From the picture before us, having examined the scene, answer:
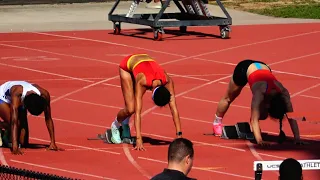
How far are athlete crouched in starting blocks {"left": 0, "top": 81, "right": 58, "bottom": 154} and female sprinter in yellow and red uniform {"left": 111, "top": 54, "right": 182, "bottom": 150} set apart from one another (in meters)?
1.14

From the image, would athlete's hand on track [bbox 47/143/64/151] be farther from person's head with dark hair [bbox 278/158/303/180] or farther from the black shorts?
person's head with dark hair [bbox 278/158/303/180]

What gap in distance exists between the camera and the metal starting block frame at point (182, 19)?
2691 centimetres

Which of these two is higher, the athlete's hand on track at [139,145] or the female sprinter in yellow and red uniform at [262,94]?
the female sprinter in yellow and red uniform at [262,94]

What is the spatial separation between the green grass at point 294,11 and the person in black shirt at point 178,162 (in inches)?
991

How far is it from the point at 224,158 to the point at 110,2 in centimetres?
2413

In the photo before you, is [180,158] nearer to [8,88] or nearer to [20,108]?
[20,108]

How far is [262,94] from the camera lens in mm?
14188

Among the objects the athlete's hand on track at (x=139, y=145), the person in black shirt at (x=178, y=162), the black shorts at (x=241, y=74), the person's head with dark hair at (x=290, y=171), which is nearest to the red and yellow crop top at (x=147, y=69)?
the athlete's hand on track at (x=139, y=145)

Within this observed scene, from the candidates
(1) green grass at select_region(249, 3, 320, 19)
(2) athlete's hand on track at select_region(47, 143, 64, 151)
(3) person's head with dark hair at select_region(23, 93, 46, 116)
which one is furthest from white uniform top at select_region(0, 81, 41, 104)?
(1) green grass at select_region(249, 3, 320, 19)

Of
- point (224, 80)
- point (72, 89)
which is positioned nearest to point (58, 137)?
point (72, 89)

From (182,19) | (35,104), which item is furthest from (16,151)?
(182,19)

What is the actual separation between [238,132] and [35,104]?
345 cm

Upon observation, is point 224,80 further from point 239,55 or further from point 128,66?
point 128,66

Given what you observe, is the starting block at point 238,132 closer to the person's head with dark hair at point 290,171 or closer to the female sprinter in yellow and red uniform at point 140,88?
the female sprinter in yellow and red uniform at point 140,88
